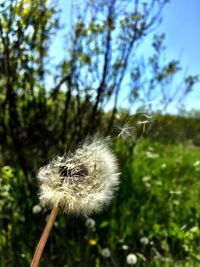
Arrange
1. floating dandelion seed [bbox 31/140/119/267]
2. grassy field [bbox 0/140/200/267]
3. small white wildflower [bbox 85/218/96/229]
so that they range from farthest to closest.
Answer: small white wildflower [bbox 85/218/96/229], grassy field [bbox 0/140/200/267], floating dandelion seed [bbox 31/140/119/267]

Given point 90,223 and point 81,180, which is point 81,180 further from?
point 90,223

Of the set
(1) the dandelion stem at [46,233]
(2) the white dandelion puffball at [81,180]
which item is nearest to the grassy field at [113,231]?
(2) the white dandelion puffball at [81,180]

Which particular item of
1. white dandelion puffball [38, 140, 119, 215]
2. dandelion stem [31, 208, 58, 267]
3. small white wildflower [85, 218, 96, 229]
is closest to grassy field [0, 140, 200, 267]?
small white wildflower [85, 218, 96, 229]

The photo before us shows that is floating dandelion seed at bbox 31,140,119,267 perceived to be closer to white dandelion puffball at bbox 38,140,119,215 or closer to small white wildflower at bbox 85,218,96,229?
white dandelion puffball at bbox 38,140,119,215

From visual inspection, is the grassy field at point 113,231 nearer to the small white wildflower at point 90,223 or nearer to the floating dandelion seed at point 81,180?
the small white wildflower at point 90,223

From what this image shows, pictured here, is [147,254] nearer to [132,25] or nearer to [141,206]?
[141,206]

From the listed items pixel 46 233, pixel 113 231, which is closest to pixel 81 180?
pixel 46 233

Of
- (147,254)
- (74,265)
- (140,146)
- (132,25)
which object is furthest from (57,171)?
(140,146)

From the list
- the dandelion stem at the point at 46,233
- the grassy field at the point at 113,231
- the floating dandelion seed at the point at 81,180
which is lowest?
the grassy field at the point at 113,231
